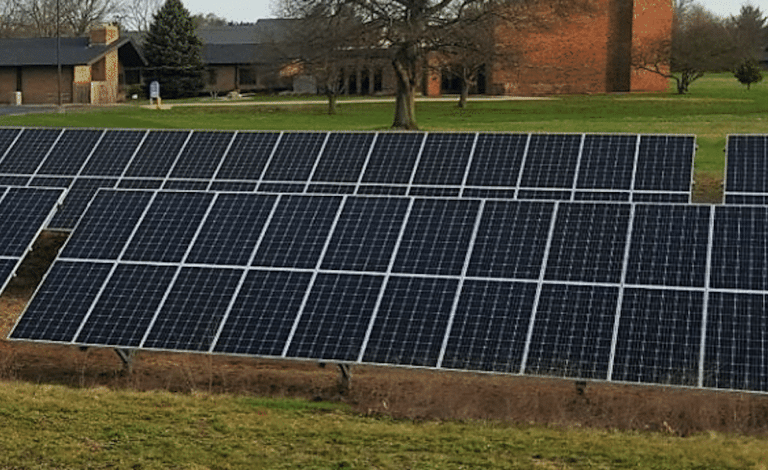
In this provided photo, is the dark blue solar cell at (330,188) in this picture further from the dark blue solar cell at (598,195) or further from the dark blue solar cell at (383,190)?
the dark blue solar cell at (598,195)

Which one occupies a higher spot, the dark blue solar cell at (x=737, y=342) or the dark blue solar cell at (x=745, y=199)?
the dark blue solar cell at (x=745, y=199)

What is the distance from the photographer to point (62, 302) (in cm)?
1555

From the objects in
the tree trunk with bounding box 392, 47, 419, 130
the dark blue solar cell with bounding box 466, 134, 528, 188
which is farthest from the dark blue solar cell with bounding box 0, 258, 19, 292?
the tree trunk with bounding box 392, 47, 419, 130

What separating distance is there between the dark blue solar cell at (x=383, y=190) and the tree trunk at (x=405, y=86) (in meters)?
22.0

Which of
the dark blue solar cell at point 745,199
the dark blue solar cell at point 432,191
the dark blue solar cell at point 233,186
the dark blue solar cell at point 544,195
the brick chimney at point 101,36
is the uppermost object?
the brick chimney at point 101,36

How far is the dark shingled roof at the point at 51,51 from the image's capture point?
78188mm

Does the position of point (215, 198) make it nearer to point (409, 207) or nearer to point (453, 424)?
point (409, 207)

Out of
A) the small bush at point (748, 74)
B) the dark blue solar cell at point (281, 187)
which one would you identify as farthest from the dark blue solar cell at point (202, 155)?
the small bush at point (748, 74)

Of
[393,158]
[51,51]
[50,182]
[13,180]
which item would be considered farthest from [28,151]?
[51,51]

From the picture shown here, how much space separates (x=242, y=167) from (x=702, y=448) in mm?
13624

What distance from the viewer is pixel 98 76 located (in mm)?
80812

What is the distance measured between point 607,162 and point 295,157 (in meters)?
6.09

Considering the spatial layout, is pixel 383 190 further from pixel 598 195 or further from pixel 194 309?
pixel 194 309

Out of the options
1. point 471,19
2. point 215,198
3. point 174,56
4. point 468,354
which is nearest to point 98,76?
point 174,56
